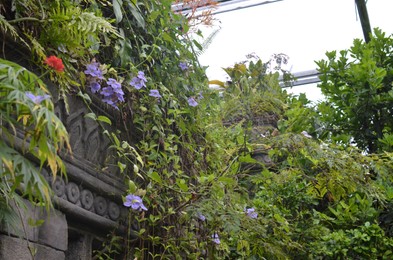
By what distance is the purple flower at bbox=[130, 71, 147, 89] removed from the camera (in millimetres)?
3121

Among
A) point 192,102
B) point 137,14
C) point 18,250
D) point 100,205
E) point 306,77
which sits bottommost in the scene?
point 18,250

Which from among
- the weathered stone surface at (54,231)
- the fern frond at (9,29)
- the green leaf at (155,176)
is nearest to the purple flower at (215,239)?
the green leaf at (155,176)

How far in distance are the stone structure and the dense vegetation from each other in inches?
2.2

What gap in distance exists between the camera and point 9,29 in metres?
2.39

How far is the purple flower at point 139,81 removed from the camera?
10.2 ft

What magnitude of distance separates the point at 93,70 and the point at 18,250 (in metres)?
0.89

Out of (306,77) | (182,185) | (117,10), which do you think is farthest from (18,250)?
(306,77)

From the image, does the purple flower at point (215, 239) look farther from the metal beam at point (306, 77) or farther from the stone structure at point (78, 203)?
the metal beam at point (306, 77)

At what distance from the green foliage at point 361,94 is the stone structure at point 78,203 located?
10.3 feet

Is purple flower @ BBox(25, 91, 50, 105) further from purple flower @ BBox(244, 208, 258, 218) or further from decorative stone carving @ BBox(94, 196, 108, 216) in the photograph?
purple flower @ BBox(244, 208, 258, 218)

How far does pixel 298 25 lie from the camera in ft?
27.8

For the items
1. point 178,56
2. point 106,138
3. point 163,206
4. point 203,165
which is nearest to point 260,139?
point 203,165

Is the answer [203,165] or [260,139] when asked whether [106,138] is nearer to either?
[203,165]

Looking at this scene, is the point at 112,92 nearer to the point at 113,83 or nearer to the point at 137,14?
the point at 113,83
